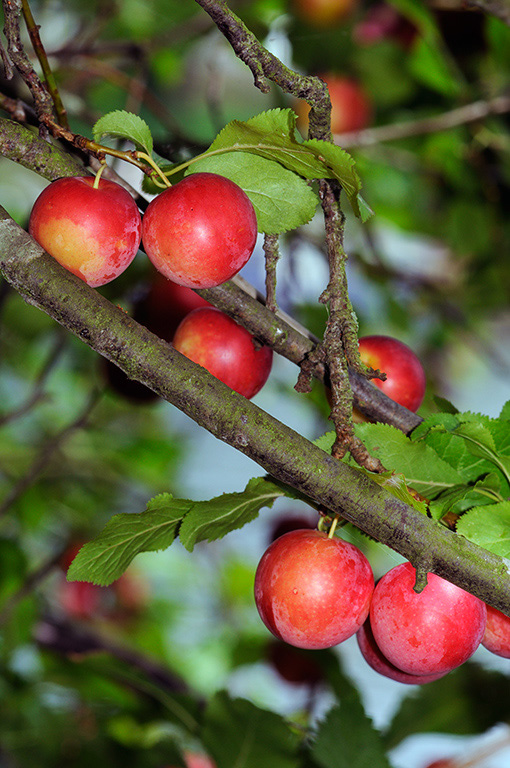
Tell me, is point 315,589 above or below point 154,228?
below

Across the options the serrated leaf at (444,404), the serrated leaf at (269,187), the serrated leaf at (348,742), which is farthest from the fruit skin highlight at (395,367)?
the serrated leaf at (348,742)

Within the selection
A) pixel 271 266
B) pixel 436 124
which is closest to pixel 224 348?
pixel 271 266

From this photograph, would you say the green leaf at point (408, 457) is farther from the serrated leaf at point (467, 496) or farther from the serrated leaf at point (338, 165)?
the serrated leaf at point (338, 165)

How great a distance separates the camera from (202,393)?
43 cm

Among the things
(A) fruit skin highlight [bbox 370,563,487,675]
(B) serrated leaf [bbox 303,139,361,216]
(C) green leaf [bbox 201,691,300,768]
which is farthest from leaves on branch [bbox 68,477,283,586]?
(C) green leaf [bbox 201,691,300,768]

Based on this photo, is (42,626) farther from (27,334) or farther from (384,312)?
(384,312)

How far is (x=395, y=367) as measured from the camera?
615 mm

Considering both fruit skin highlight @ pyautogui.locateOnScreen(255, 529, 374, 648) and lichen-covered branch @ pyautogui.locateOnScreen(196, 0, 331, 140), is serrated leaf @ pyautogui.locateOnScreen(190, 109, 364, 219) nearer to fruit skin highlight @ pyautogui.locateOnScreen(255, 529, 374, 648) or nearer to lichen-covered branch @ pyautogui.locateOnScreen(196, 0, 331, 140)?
lichen-covered branch @ pyautogui.locateOnScreen(196, 0, 331, 140)

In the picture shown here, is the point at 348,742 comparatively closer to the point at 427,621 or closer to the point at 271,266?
the point at 427,621

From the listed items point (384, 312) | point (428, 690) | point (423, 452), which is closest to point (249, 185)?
point (423, 452)

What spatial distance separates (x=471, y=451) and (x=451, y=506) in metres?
0.05

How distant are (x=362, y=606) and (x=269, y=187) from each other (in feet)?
1.07

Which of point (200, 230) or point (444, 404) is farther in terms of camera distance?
point (444, 404)

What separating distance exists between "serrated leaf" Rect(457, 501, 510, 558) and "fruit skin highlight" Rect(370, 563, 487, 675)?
0.13 feet
